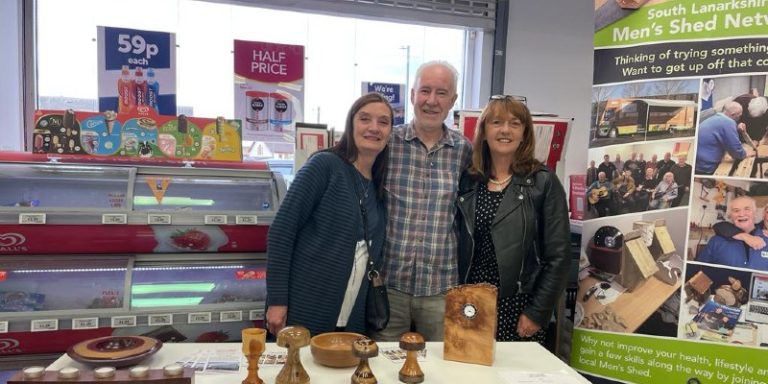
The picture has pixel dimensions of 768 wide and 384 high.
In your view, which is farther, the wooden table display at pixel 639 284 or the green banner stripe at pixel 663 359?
the wooden table display at pixel 639 284

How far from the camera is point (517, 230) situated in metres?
2.16

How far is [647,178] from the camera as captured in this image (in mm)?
2488

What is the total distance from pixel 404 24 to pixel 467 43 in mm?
600

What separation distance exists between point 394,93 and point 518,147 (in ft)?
7.12

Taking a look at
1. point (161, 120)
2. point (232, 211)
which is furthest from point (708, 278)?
point (161, 120)

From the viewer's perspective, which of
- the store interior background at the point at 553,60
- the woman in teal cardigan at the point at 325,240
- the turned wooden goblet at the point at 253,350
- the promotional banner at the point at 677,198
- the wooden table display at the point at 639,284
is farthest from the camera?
the store interior background at the point at 553,60

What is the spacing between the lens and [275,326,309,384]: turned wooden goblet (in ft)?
4.71

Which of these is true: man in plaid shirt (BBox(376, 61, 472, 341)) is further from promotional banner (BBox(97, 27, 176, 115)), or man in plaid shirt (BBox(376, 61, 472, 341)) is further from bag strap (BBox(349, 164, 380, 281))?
promotional banner (BBox(97, 27, 176, 115))

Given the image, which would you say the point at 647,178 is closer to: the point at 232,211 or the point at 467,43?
the point at 232,211

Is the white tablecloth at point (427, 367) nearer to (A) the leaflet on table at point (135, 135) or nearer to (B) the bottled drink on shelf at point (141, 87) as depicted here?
(A) the leaflet on table at point (135, 135)

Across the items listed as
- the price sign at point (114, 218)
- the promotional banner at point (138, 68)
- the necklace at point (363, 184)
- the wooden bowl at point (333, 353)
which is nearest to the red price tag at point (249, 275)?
the price sign at point (114, 218)

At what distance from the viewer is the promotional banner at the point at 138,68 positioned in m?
3.53

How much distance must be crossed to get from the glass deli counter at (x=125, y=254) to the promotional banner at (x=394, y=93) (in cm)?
178

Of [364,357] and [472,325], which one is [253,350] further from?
[472,325]
